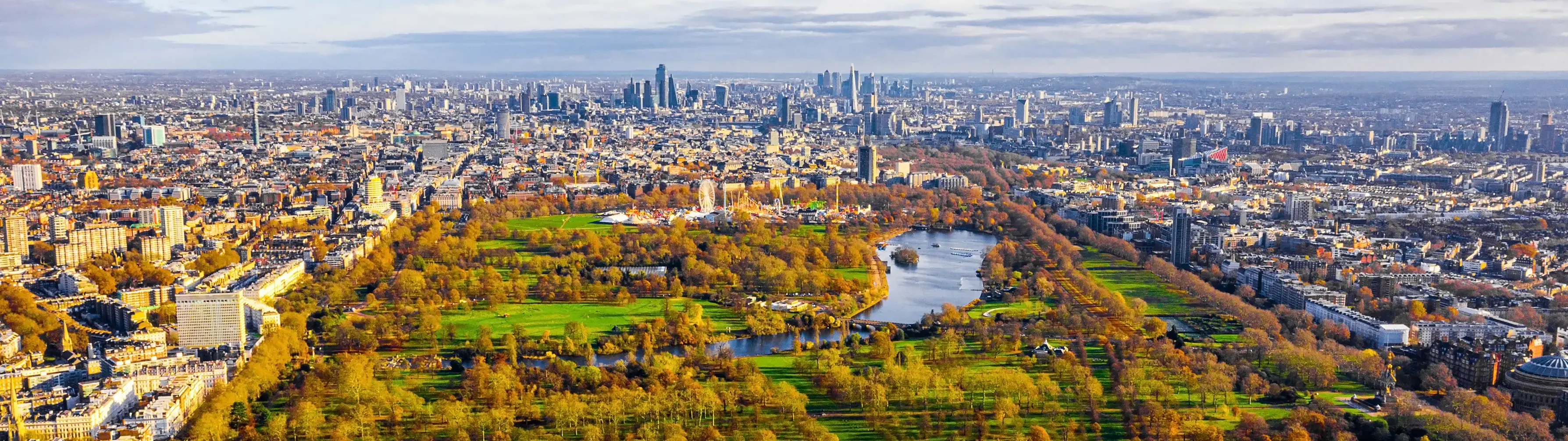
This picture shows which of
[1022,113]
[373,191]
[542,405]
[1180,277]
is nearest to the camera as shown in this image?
[542,405]

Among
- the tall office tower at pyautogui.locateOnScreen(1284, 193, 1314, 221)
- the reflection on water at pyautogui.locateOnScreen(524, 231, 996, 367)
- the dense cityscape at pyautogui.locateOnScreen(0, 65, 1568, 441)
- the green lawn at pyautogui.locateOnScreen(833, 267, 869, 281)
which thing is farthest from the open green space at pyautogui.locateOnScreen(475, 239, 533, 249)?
the tall office tower at pyautogui.locateOnScreen(1284, 193, 1314, 221)

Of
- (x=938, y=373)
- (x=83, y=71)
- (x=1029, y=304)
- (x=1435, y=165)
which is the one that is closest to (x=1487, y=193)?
(x=1435, y=165)

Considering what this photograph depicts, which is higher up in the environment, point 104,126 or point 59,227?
point 104,126

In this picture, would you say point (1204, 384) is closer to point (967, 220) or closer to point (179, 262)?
point (179, 262)

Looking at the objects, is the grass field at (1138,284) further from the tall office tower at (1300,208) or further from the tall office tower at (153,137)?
the tall office tower at (153,137)

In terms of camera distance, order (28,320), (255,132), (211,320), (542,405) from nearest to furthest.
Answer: (542,405) → (211,320) → (28,320) → (255,132)

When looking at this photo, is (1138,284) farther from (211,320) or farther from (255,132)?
(255,132)

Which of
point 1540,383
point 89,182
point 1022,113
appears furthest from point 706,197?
point 1022,113

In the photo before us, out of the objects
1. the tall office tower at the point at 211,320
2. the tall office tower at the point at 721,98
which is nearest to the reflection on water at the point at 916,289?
the tall office tower at the point at 211,320
